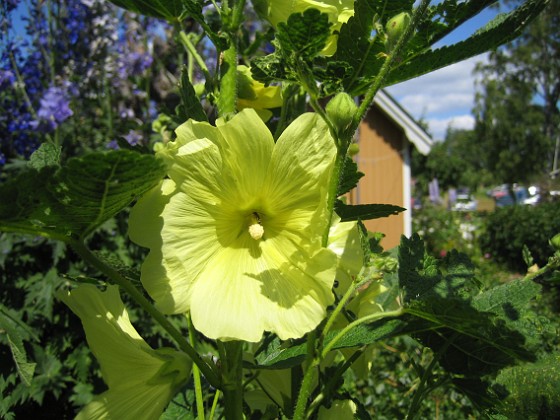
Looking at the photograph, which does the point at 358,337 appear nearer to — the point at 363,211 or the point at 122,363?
the point at 363,211

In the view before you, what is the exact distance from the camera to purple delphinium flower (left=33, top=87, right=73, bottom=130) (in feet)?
8.95

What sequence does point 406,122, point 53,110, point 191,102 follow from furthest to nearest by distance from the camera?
point 406,122 → point 53,110 → point 191,102

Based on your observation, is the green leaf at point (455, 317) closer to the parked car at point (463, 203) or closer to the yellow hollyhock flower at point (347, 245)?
the yellow hollyhock flower at point (347, 245)

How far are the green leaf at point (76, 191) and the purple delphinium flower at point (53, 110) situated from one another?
2481mm

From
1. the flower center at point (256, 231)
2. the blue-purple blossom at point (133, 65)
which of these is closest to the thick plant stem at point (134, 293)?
the flower center at point (256, 231)

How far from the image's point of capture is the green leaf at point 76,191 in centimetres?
42

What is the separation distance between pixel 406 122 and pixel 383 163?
726mm

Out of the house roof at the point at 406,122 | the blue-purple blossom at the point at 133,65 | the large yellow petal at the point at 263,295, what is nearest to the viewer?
the large yellow petal at the point at 263,295

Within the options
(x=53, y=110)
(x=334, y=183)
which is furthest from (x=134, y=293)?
(x=53, y=110)

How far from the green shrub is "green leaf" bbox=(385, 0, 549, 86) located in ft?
28.0

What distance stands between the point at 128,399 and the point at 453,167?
1132 inches

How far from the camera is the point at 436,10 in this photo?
0.58 m

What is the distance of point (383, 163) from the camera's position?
7816mm

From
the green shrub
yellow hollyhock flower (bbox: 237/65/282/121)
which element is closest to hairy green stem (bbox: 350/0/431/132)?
yellow hollyhock flower (bbox: 237/65/282/121)
